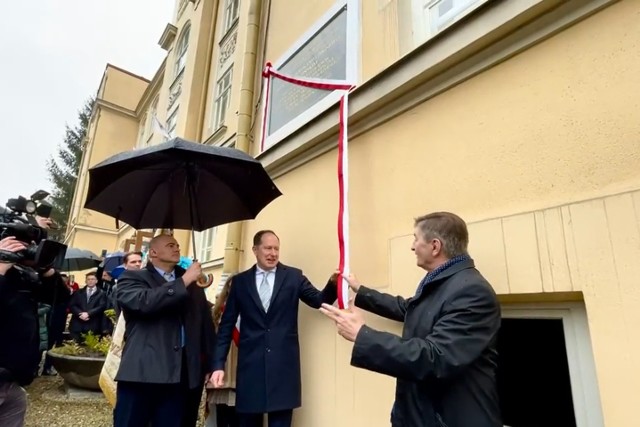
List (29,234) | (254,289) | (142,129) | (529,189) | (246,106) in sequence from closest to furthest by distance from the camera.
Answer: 1. (529,189)
2. (29,234)
3. (254,289)
4. (246,106)
5. (142,129)

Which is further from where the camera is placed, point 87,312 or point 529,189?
point 87,312

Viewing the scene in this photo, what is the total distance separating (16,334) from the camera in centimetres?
229

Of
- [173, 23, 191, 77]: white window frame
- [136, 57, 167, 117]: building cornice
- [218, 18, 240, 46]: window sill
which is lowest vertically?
[218, 18, 240, 46]: window sill

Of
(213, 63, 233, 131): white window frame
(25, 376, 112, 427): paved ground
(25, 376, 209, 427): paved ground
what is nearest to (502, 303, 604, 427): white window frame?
(25, 376, 209, 427): paved ground

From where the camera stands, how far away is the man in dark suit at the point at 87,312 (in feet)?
21.8

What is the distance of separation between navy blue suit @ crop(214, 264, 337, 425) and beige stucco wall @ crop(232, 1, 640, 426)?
32 cm

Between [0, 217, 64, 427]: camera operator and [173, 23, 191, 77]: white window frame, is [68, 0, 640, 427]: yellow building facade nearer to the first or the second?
[0, 217, 64, 427]: camera operator

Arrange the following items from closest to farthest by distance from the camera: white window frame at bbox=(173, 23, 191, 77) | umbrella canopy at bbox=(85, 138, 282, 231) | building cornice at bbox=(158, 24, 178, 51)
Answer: umbrella canopy at bbox=(85, 138, 282, 231) → white window frame at bbox=(173, 23, 191, 77) → building cornice at bbox=(158, 24, 178, 51)

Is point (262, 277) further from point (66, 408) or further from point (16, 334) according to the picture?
point (66, 408)

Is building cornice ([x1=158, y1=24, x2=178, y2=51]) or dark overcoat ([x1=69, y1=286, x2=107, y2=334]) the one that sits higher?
building cornice ([x1=158, y1=24, x2=178, y2=51])

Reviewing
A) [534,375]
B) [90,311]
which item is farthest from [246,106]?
[90,311]

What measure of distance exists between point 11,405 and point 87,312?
4.81 metres

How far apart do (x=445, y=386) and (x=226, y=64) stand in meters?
8.81

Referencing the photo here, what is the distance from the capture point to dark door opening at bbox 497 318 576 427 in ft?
6.18
